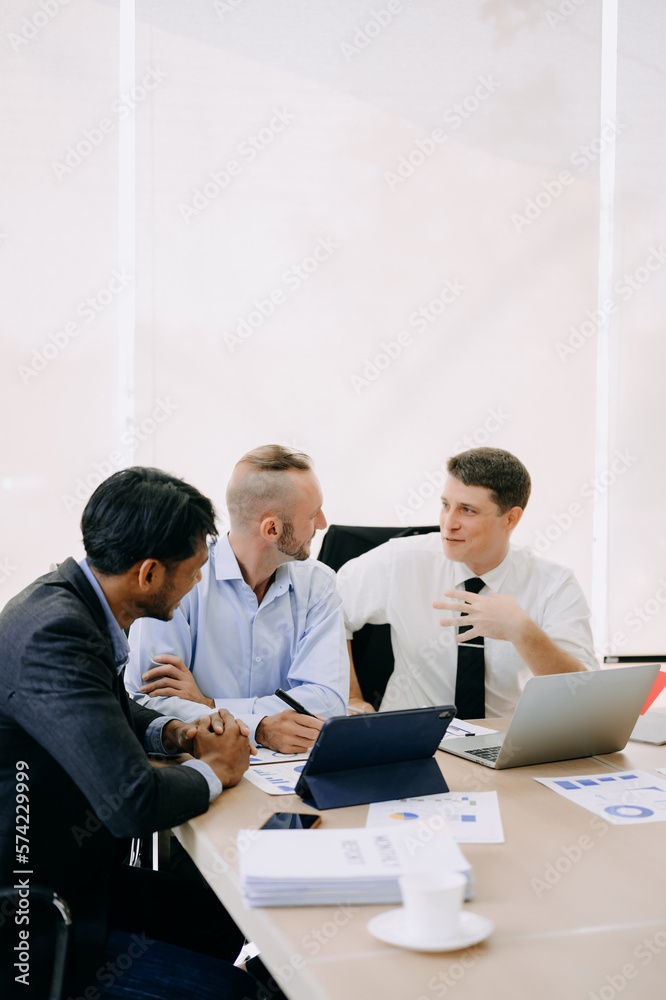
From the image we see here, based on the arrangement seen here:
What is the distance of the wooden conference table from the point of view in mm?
838

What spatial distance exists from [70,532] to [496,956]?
2.53 metres

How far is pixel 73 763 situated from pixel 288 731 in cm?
58

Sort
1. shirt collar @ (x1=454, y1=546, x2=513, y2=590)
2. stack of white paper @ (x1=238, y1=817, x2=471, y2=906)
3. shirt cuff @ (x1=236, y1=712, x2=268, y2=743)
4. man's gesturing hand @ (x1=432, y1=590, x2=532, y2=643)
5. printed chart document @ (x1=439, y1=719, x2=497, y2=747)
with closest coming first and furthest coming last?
stack of white paper @ (x1=238, y1=817, x2=471, y2=906) → shirt cuff @ (x1=236, y1=712, x2=268, y2=743) → printed chart document @ (x1=439, y1=719, x2=497, y2=747) → man's gesturing hand @ (x1=432, y1=590, x2=532, y2=643) → shirt collar @ (x1=454, y1=546, x2=513, y2=590)

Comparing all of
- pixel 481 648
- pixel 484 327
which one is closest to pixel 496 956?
pixel 481 648

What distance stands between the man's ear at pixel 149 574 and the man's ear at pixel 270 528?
2.02ft

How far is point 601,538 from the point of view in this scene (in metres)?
3.78

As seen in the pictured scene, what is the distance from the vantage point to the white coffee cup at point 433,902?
87 centimetres

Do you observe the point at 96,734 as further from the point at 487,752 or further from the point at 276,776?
the point at 487,752

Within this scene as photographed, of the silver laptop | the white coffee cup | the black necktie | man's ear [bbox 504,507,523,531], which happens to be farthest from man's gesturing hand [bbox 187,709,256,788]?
man's ear [bbox 504,507,523,531]

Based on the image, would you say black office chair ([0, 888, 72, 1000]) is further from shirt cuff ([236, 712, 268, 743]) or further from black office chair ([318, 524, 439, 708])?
black office chair ([318, 524, 439, 708])

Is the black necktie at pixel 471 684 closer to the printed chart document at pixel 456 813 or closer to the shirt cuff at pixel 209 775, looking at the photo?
the printed chart document at pixel 456 813

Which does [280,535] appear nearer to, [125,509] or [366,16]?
[125,509]

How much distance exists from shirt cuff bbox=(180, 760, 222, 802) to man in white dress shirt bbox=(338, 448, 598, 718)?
1026 millimetres

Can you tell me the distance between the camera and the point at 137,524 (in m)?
1.39
